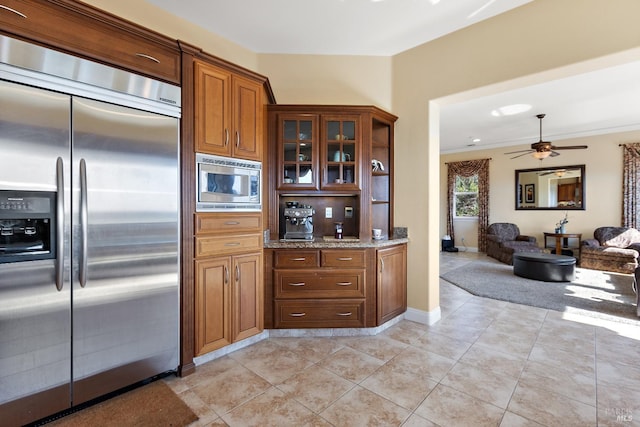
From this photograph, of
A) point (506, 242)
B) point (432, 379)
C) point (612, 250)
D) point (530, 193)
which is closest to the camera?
point (432, 379)

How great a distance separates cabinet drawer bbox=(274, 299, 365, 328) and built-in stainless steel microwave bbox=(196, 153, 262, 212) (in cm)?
103

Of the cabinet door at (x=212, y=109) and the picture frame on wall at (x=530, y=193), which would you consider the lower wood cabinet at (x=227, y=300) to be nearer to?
the cabinet door at (x=212, y=109)

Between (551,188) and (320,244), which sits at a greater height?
(551,188)

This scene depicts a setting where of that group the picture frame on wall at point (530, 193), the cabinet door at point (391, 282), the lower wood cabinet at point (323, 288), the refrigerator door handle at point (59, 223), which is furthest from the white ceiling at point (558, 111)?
the refrigerator door handle at point (59, 223)

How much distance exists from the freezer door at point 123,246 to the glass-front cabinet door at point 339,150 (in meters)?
1.47

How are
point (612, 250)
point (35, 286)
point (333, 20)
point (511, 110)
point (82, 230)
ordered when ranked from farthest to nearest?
point (612, 250), point (511, 110), point (333, 20), point (82, 230), point (35, 286)

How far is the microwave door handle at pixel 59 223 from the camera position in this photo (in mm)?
1589

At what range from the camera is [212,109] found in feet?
7.38

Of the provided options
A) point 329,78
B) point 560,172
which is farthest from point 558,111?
point 329,78

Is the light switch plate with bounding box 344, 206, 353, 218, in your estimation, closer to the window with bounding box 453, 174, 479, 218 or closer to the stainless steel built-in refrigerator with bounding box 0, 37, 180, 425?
the stainless steel built-in refrigerator with bounding box 0, 37, 180, 425

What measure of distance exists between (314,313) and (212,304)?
99 centimetres

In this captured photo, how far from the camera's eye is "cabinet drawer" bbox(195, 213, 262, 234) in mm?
2205

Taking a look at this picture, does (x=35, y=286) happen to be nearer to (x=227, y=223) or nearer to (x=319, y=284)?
(x=227, y=223)

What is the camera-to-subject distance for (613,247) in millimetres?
5480
